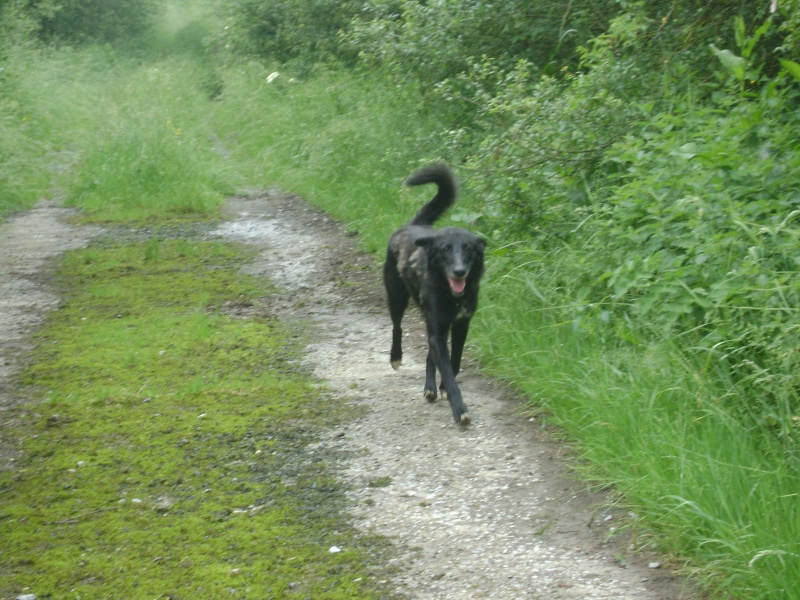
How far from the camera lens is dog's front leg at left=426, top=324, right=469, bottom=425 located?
523cm

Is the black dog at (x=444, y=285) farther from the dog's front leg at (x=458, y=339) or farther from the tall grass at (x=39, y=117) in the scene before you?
the tall grass at (x=39, y=117)

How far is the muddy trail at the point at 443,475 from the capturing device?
142 inches

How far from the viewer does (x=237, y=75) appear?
20.0 m

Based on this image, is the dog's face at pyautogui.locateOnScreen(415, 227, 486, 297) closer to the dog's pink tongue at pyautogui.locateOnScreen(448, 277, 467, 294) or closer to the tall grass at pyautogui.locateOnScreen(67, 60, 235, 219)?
the dog's pink tongue at pyautogui.locateOnScreen(448, 277, 467, 294)

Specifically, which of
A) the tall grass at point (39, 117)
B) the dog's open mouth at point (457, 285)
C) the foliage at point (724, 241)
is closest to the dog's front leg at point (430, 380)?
the dog's open mouth at point (457, 285)

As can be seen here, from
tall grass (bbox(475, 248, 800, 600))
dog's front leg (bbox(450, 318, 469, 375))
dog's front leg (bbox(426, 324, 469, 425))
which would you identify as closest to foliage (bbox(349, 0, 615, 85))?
tall grass (bbox(475, 248, 800, 600))

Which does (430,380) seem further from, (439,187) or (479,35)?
(479,35)

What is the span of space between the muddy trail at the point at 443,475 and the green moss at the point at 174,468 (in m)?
0.18

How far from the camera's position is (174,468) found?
15.4 feet

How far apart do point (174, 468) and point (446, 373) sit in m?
1.65

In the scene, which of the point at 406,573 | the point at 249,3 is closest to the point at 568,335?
the point at 406,573

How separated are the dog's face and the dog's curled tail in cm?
65

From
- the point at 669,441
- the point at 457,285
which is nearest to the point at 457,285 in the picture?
the point at 457,285

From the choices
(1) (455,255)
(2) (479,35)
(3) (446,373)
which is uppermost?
(2) (479,35)
